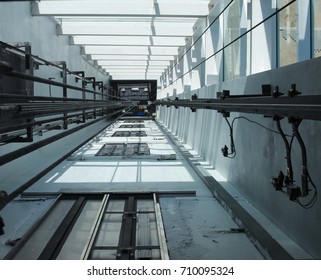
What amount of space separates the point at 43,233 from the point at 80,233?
29 centimetres

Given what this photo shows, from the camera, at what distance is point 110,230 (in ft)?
11.3

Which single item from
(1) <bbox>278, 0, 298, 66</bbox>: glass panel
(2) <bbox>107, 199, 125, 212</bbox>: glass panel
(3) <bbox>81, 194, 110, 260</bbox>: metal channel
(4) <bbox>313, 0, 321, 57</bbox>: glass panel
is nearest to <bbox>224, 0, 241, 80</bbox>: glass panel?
(4) <bbox>313, 0, 321, 57</bbox>: glass panel

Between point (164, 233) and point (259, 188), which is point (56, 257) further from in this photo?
point (259, 188)

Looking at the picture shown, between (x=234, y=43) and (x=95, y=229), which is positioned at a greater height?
(x=234, y=43)

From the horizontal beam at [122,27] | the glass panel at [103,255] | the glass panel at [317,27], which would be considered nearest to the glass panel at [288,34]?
the glass panel at [317,27]

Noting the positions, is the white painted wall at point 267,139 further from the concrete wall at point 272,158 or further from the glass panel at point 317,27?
the glass panel at point 317,27

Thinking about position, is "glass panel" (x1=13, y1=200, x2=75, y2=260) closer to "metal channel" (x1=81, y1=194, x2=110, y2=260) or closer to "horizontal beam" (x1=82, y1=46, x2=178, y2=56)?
"metal channel" (x1=81, y1=194, x2=110, y2=260)

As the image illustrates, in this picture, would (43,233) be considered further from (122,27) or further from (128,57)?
Result: (128,57)

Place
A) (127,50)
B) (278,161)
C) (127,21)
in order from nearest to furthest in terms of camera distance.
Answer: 1. (278,161)
2. (127,21)
3. (127,50)

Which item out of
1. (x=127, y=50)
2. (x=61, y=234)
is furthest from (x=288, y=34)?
(x=127, y=50)

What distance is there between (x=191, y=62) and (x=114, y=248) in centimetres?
915

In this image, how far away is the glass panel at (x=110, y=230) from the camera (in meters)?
3.17

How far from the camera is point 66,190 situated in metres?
4.61

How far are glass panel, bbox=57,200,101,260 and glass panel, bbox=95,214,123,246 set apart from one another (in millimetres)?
94
